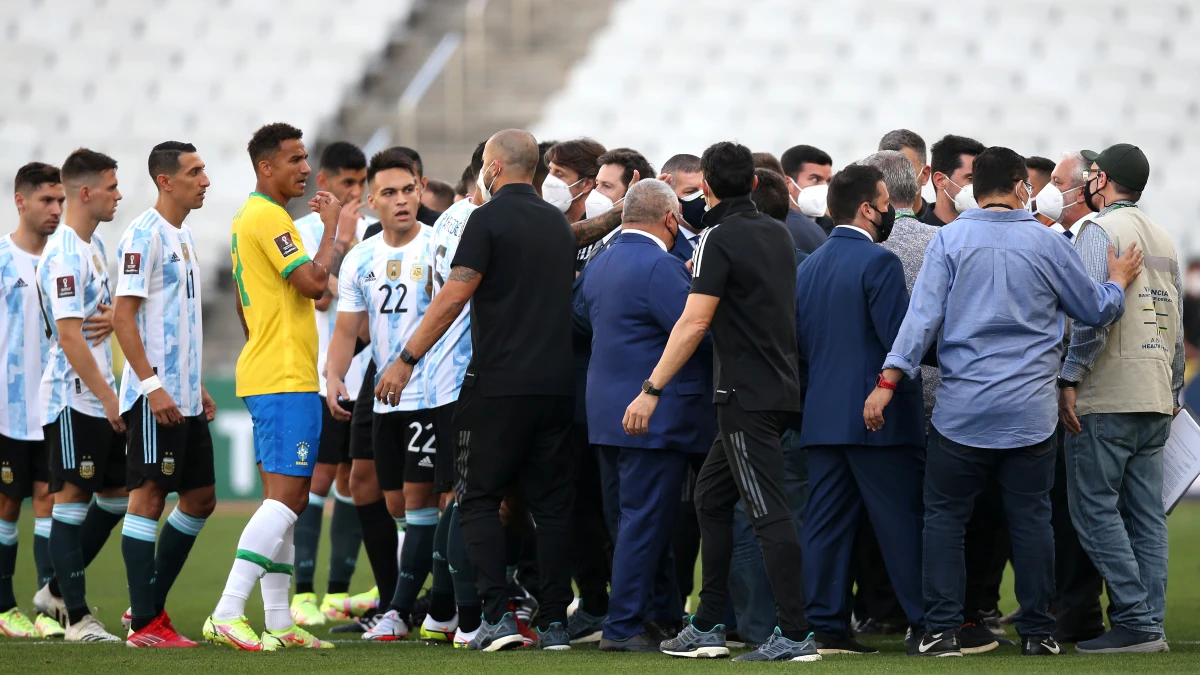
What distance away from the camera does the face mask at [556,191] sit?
7.49 metres

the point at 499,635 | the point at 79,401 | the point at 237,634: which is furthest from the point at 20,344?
the point at 499,635

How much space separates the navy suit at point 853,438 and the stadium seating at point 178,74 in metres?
13.6

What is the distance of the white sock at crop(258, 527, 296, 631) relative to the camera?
6.91m

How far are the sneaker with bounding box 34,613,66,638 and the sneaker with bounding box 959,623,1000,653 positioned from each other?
4.78m

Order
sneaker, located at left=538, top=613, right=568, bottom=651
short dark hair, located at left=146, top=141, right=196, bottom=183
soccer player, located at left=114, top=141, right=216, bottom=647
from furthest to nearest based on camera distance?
short dark hair, located at left=146, top=141, right=196, bottom=183 < soccer player, located at left=114, top=141, right=216, bottom=647 < sneaker, located at left=538, top=613, right=568, bottom=651

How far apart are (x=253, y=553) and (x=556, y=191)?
2.39 m

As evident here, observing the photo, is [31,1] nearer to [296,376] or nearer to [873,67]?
[873,67]

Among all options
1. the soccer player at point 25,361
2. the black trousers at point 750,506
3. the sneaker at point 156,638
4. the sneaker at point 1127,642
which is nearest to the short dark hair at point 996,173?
the black trousers at point 750,506

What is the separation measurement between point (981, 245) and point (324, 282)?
9.97 feet

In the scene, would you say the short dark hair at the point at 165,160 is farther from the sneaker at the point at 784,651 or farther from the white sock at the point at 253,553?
the sneaker at the point at 784,651

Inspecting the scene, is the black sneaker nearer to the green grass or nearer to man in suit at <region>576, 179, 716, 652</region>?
the green grass

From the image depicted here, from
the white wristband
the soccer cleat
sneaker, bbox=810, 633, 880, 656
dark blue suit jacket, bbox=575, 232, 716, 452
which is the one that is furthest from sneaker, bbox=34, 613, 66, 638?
sneaker, bbox=810, 633, 880, 656

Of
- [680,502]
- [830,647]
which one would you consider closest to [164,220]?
[680,502]

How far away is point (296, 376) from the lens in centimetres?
678
